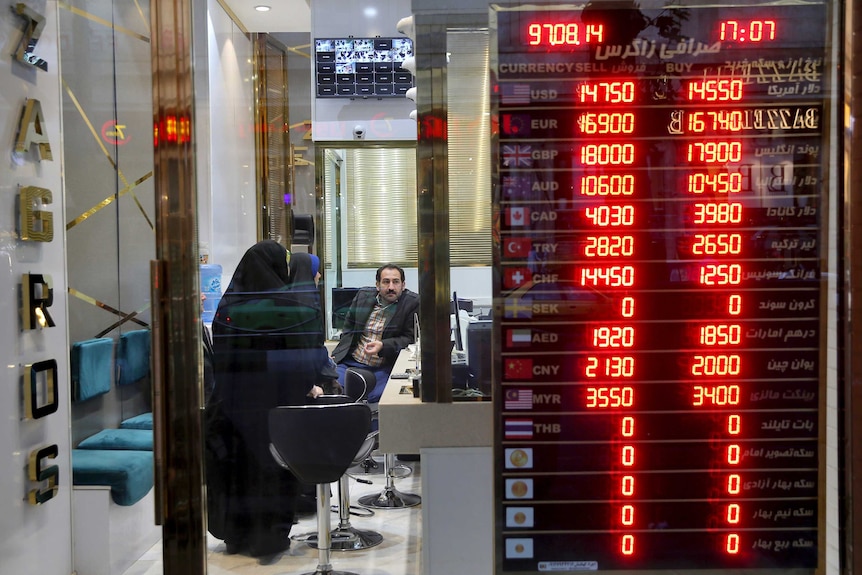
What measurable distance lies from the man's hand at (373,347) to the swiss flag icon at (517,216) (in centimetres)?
119

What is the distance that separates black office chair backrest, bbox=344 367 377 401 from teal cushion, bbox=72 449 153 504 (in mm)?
915

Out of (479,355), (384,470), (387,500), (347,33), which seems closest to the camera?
(479,355)

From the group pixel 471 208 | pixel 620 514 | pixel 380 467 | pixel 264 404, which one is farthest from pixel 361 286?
pixel 380 467

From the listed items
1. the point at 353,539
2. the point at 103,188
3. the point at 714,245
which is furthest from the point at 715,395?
the point at 103,188

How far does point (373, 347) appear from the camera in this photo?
2951mm

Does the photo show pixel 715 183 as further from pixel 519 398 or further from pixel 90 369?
pixel 90 369

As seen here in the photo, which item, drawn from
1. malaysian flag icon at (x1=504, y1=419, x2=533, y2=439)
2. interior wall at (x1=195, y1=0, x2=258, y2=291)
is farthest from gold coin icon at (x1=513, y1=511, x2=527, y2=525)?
interior wall at (x1=195, y1=0, x2=258, y2=291)

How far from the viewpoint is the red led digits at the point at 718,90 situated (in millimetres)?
1825

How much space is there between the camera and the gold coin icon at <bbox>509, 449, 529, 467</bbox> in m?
1.88

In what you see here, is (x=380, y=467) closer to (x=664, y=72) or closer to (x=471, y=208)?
(x=471, y=208)

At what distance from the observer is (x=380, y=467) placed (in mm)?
3867

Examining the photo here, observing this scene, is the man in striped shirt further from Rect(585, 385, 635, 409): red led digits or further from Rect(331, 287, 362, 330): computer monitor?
Rect(585, 385, 635, 409): red led digits

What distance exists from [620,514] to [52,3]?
2574mm

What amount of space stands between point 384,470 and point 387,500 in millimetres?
206
